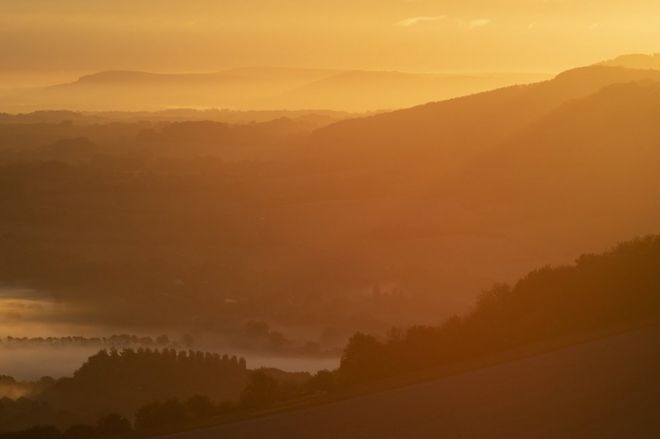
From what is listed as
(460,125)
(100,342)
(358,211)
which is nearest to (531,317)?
(100,342)

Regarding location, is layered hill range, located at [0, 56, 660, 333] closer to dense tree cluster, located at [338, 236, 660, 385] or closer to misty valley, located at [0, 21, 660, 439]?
misty valley, located at [0, 21, 660, 439]

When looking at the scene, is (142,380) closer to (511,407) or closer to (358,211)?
(511,407)

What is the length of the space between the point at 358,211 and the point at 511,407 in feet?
131

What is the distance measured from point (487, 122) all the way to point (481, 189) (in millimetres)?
21226

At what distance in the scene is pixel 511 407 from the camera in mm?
9602

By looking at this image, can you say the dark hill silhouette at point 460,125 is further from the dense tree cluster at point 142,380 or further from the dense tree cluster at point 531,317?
the dense tree cluster at point 531,317

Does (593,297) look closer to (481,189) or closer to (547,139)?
(481,189)

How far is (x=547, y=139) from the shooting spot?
205ft

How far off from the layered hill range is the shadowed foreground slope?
1564 centimetres

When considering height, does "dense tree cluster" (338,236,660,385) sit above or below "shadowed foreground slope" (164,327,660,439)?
above

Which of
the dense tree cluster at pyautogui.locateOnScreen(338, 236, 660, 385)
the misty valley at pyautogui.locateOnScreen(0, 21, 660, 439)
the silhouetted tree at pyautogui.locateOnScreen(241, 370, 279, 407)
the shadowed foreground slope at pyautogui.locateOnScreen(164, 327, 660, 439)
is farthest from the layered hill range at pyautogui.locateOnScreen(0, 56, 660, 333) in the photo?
the shadowed foreground slope at pyautogui.locateOnScreen(164, 327, 660, 439)

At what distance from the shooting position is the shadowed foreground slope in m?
8.99

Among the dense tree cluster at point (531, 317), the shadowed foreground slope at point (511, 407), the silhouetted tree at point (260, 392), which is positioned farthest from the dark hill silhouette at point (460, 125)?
the shadowed foreground slope at point (511, 407)

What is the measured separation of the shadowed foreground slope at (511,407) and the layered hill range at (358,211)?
1564 centimetres
